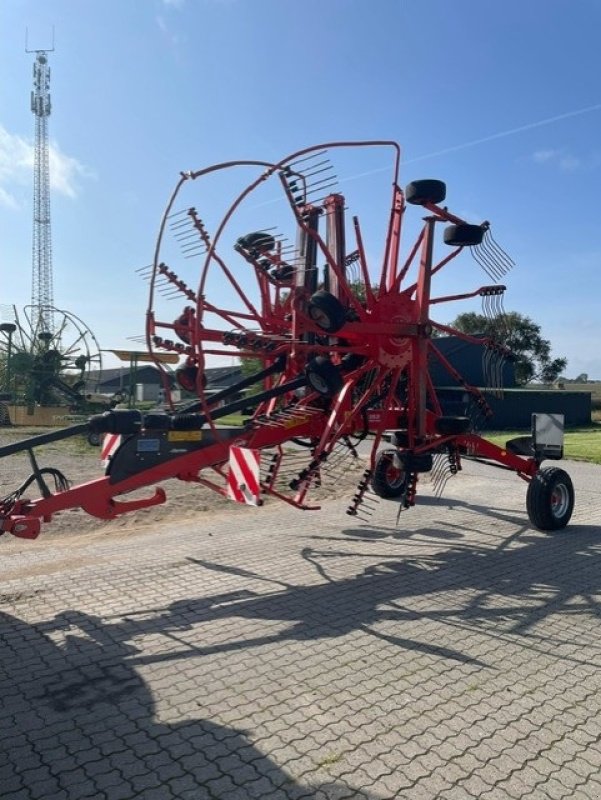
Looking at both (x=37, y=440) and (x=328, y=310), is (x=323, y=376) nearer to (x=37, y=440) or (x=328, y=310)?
(x=328, y=310)

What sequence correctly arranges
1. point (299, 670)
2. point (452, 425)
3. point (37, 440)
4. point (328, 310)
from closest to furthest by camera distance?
1. point (299, 670)
2. point (37, 440)
3. point (328, 310)
4. point (452, 425)

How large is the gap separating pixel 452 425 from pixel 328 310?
2.40 meters

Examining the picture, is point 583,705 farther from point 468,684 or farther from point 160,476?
point 160,476

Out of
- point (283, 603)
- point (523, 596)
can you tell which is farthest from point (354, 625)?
point (523, 596)

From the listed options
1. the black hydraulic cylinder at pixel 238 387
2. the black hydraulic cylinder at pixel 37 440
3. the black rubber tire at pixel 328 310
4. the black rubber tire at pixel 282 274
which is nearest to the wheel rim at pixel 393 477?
the black hydraulic cylinder at pixel 238 387

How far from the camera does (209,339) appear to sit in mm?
6074

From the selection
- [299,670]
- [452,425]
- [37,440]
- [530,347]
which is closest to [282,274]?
[452,425]

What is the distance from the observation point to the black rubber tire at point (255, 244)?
768 cm

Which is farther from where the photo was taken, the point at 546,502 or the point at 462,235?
the point at 546,502

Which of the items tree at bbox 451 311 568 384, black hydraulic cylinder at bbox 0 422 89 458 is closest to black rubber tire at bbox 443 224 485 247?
black hydraulic cylinder at bbox 0 422 89 458

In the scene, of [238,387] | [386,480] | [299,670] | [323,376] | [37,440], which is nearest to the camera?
[299,670]

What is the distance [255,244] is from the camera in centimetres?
768

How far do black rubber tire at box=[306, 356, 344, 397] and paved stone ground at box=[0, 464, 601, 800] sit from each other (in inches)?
68.8

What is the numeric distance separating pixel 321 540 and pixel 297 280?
2964 millimetres
